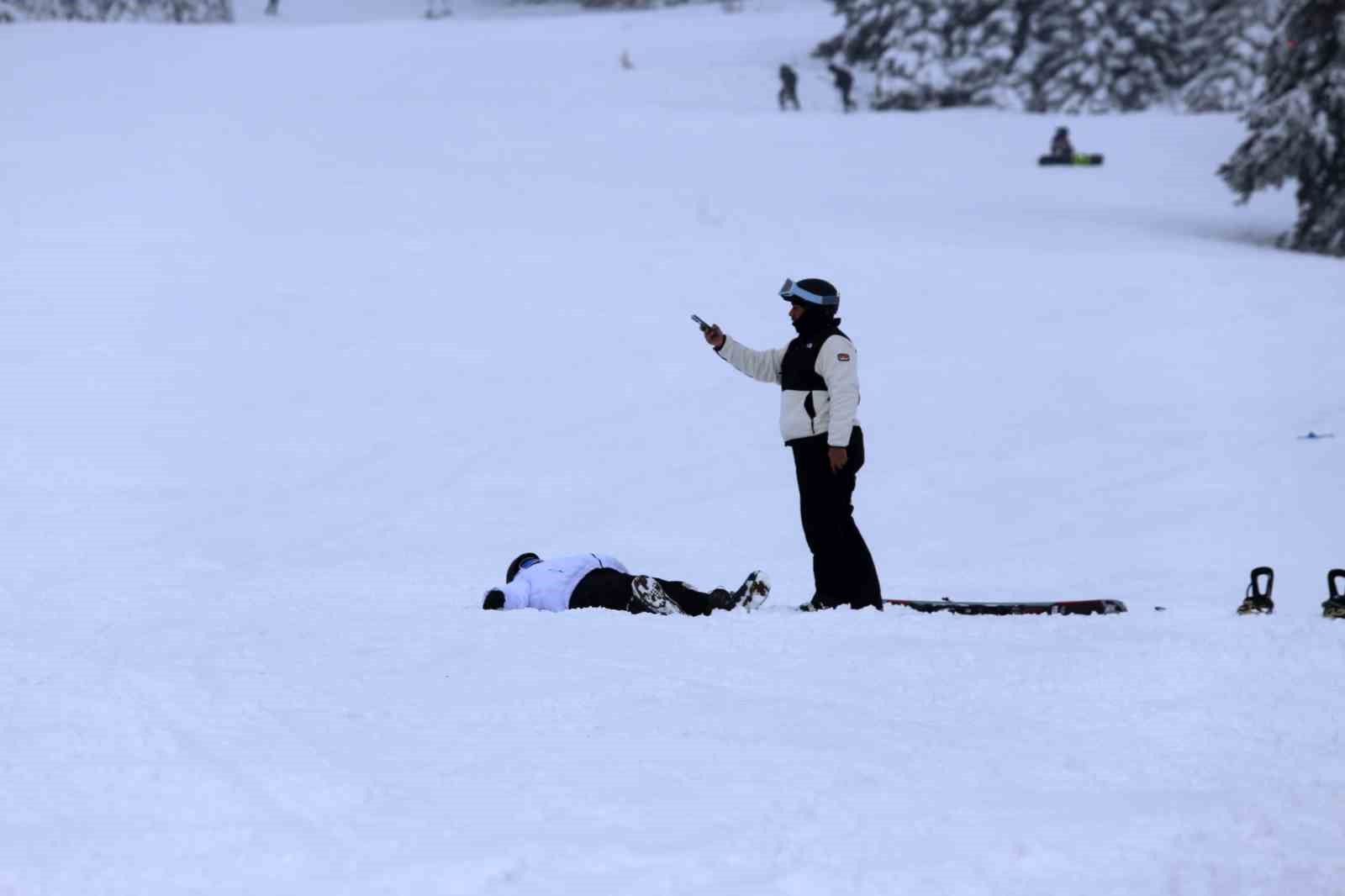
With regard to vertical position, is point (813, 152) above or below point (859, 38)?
below

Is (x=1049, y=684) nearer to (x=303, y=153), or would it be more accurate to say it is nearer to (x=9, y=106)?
(x=303, y=153)

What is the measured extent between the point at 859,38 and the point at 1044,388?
2972 cm

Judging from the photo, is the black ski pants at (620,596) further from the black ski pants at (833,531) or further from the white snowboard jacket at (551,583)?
the black ski pants at (833,531)

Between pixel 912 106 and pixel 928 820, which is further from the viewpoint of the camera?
pixel 912 106

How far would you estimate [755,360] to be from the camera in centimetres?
759

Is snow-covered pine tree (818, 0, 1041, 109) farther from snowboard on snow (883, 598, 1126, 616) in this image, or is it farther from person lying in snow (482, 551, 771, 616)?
person lying in snow (482, 551, 771, 616)

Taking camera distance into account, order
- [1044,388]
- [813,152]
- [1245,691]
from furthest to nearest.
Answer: [813,152] → [1044,388] → [1245,691]

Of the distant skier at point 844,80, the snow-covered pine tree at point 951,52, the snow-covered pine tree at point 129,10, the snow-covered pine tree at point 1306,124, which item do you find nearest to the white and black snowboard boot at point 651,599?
the snow-covered pine tree at point 1306,124

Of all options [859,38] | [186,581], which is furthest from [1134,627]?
[859,38]

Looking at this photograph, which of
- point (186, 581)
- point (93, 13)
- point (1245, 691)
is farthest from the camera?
point (93, 13)

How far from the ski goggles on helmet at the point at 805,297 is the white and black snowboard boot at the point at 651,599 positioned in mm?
1502

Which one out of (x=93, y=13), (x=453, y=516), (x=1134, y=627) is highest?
(x=93, y=13)

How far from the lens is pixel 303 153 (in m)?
26.4

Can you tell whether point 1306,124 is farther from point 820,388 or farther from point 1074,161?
point 820,388
